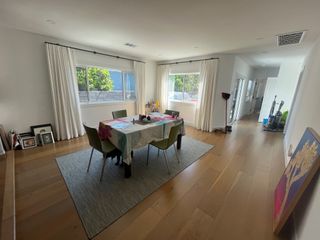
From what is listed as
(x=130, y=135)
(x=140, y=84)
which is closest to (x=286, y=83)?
(x=140, y=84)

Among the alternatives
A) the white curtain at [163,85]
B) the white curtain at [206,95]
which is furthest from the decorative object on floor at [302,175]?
the white curtain at [163,85]

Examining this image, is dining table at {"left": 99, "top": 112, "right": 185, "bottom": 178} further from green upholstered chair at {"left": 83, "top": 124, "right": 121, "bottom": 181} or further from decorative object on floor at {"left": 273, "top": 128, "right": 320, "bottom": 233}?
decorative object on floor at {"left": 273, "top": 128, "right": 320, "bottom": 233}

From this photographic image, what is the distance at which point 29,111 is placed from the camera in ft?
10.2

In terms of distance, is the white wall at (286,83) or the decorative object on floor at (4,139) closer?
the decorative object on floor at (4,139)

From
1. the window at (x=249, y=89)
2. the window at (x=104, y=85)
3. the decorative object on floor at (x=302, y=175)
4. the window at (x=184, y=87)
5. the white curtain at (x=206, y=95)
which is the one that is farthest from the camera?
the window at (x=249, y=89)

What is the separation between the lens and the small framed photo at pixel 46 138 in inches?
126

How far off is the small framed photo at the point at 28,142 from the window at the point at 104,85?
56.5 inches

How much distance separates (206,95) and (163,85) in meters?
1.86

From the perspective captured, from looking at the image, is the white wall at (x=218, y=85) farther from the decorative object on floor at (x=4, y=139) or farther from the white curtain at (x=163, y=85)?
the decorative object on floor at (x=4, y=139)

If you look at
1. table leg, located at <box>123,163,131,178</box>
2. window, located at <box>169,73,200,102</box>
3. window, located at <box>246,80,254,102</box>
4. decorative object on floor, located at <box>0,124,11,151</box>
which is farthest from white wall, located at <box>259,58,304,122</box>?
decorative object on floor, located at <box>0,124,11,151</box>

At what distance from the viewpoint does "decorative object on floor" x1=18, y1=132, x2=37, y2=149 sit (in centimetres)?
299

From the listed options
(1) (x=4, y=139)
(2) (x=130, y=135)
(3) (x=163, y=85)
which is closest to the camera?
(2) (x=130, y=135)

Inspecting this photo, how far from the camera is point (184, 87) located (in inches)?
209

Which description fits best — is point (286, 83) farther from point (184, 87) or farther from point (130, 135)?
point (130, 135)
